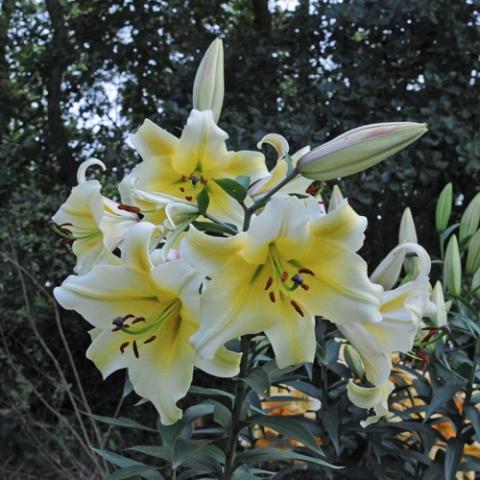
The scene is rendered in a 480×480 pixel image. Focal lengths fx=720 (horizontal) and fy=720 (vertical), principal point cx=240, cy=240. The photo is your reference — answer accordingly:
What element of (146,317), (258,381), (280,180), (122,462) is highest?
(280,180)

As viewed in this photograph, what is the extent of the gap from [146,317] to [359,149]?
0.94 ft

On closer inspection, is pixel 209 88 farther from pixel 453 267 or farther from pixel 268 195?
pixel 453 267

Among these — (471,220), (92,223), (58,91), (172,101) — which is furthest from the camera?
(58,91)

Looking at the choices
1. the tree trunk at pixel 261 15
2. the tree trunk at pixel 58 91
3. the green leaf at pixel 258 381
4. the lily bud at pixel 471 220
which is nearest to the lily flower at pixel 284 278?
the green leaf at pixel 258 381

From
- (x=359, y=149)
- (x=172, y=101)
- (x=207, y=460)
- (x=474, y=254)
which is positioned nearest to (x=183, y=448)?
(x=207, y=460)

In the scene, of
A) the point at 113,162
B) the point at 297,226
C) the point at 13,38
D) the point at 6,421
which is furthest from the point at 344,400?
the point at 13,38

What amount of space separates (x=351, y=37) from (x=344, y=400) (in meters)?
2.00

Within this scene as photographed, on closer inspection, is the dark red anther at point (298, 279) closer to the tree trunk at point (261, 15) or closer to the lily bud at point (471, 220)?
the lily bud at point (471, 220)

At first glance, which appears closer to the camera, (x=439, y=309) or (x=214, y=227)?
(x=214, y=227)

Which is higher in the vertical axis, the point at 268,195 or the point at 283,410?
the point at 268,195

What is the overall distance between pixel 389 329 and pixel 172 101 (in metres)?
2.20

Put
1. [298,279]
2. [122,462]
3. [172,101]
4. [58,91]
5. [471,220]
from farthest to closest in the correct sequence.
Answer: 1. [58,91]
2. [172,101]
3. [471,220]
4. [122,462]
5. [298,279]

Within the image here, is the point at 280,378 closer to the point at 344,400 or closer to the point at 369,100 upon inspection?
the point at 344,400

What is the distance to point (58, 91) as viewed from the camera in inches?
134
